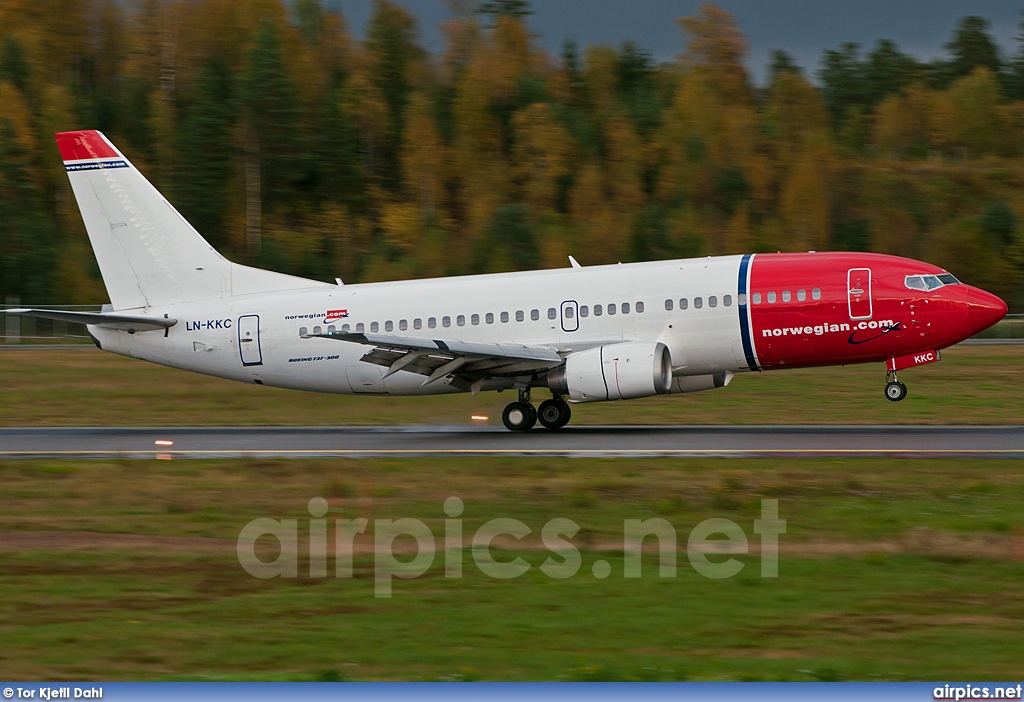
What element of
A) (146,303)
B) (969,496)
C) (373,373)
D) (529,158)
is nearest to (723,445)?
(969,496)

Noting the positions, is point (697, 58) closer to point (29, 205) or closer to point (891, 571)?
point (29, 205)

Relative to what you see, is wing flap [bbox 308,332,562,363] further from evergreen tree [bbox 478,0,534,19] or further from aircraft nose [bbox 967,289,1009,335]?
evergreen tree [bbox 478,0,534,19]

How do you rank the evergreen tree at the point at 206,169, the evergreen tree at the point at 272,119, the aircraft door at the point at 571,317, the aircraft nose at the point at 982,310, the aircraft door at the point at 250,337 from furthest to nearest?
the evergreen tree at the point at 272,119, the evergreen tree at the point at 206,169, the aircraft door at the point at 250,337, the aircraft door at the point at 571,317, the aircraft nose at the point at 982,310

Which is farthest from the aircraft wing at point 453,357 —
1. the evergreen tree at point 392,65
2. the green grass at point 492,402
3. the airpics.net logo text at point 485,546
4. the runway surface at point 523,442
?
the evergreen tree at point 392,65

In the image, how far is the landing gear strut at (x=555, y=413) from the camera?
97.9 ft

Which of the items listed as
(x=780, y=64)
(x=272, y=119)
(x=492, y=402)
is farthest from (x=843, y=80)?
(x=492, y=402)

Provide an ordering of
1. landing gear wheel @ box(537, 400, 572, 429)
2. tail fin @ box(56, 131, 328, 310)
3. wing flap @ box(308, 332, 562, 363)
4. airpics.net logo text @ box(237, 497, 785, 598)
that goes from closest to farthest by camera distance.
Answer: airpics.net logo text @ box(237, 497, 785, 598) → wing flap @ box(308, 332, 562, 363) → landing gear wheel @ box(537, 400, 572, 429) → tail fin @ box(56, 131, 328, 310)

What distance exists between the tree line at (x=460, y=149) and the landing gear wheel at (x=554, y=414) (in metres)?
46.7

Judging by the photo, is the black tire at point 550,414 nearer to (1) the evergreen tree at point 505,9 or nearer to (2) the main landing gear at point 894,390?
(2) the main landing gear at point 894,390

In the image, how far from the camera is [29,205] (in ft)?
294

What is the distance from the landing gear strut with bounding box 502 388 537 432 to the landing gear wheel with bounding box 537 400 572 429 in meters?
0.24

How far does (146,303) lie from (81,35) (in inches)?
A: 3783

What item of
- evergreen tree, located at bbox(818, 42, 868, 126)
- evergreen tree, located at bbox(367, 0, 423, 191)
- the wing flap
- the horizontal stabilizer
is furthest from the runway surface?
evergreen tree, located at bbox(818, 42, 868, 126)

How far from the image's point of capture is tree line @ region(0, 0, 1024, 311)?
282 feet
